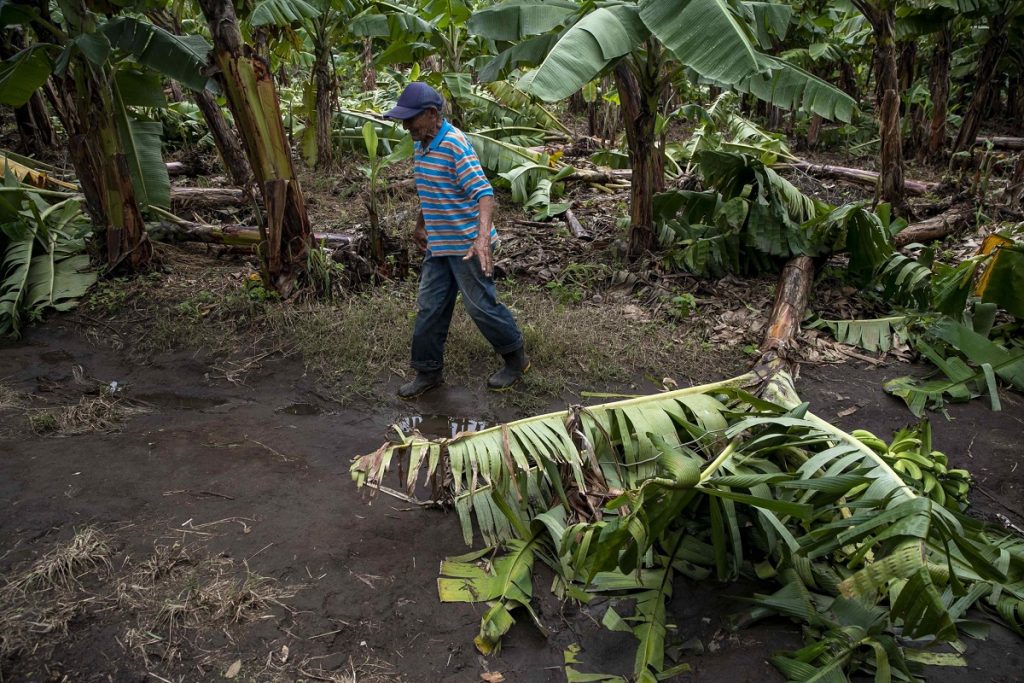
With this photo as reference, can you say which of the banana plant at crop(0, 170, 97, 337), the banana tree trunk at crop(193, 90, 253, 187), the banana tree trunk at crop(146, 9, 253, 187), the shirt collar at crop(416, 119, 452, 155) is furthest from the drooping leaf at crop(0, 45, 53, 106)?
the shirt collar at crop(416, 119, 452, 155)

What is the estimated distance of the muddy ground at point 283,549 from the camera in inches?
101

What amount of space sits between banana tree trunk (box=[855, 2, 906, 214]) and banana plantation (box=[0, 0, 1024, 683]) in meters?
0.04

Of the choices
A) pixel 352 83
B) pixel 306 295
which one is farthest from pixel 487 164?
pixel 352 83

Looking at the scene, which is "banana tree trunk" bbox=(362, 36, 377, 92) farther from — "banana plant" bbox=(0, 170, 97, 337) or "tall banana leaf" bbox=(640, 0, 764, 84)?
"tall banana leaf" bbox=(640, 0, 764, 84)

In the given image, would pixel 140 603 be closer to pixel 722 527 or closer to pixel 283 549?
pixel 283 549

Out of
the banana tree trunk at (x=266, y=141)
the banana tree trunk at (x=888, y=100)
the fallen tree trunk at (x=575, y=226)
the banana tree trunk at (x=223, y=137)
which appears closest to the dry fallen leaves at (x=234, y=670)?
the banana tree trunk at (x=266, y=141)

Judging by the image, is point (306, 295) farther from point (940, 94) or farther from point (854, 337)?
point (940, 94)

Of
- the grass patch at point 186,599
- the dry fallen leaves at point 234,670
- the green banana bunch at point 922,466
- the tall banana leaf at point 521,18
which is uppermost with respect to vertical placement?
the tall banana leaf at point 521,18

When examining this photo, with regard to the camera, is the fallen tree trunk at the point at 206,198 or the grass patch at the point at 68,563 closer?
the grass patch at the point at 68,563

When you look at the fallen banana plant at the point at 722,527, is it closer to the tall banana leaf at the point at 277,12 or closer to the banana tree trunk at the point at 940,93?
the tall banana leaf at the point at 277,12

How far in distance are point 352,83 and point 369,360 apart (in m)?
14.7

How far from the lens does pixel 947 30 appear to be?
970 cm

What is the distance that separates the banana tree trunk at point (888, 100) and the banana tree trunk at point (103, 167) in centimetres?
711

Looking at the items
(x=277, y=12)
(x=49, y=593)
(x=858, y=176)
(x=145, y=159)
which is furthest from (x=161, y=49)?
(x=858, y=176)
